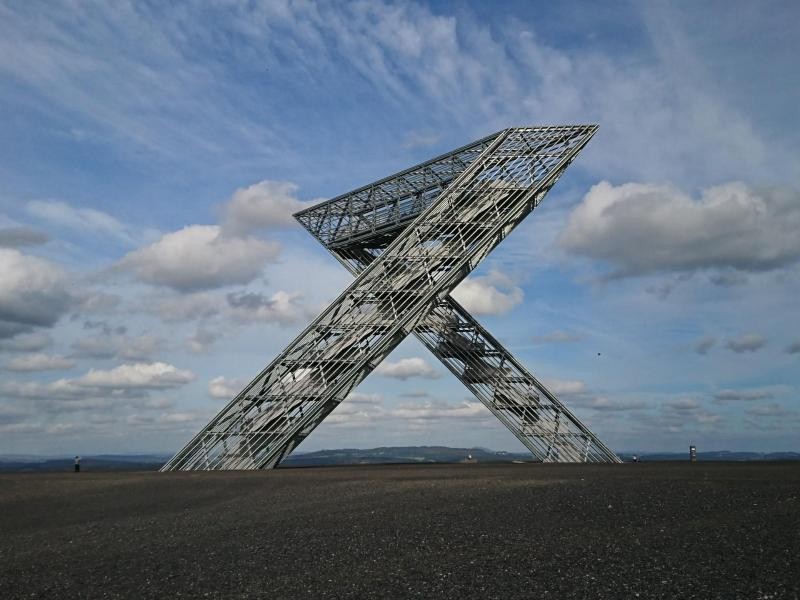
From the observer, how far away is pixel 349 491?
17922mm

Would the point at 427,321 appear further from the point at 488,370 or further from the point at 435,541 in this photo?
the point at 435,541

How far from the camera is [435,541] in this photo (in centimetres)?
1189

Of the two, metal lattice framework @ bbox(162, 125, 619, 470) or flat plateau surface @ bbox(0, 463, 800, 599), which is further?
metal lattice framework @ bbox(162, 125, 619, 470)

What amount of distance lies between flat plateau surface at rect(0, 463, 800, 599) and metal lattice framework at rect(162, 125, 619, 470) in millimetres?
9199

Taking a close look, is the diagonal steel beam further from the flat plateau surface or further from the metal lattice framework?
the flat plateau surface

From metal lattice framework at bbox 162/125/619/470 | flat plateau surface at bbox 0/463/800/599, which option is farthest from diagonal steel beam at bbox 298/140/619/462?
flat plateau surface at bbox 0/463/800/599

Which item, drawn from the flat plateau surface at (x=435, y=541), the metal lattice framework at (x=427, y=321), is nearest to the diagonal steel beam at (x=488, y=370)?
the metal lattice framework at (x=427, y=321)

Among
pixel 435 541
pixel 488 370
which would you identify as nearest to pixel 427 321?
pixel 488 370

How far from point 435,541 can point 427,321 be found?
19721mm

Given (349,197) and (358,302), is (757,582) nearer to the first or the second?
(358,302)

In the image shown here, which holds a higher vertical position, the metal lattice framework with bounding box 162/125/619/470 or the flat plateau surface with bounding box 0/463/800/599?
the metal lattice framework with bounding box 162/125/619/470

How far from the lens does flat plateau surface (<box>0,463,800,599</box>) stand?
9625mm

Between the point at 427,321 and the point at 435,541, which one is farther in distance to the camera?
the point at 427,321

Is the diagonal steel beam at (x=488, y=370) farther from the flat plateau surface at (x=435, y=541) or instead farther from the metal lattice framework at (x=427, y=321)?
the flat plateau surface at (x=435, y=541)
